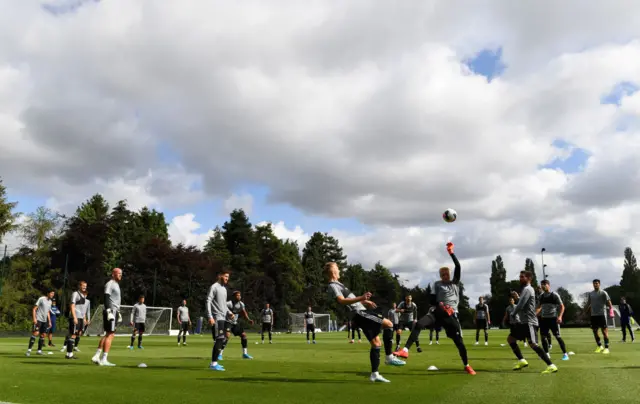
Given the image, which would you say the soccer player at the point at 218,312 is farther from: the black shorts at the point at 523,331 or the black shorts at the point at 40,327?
the black shorts at the point at 40,327

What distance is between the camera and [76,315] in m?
16.4

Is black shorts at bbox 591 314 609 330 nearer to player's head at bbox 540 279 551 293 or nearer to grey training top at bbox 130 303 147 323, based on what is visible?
player's head at bbox 540 279 551 293

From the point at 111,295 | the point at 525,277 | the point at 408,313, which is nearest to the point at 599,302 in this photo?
the point at 408,313

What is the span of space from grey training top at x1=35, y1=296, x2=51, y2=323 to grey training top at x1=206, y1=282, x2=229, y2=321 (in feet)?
28.1

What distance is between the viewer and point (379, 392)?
8359 mm

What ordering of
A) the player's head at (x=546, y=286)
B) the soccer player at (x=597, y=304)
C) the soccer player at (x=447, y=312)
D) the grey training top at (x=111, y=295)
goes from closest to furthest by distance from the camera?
the soccer player at (x=447, y=312)
the grey training top at (x=111, y=295)
the player's head at (x=546, y=286)
the soccer player at (x=597, y=304)

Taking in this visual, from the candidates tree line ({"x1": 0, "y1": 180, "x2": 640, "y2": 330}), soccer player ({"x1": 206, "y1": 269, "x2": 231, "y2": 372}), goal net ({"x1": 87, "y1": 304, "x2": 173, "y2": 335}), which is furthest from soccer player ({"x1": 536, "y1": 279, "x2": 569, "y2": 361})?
tree line ({"x1": 0, "y1": 180, "x2": 640, "y2": 330})

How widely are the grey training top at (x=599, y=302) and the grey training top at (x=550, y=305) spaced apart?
388 centimetres

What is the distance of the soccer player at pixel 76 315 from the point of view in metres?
15.3

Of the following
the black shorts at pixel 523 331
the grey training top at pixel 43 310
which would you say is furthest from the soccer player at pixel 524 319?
the grey training top at pixel 43 310

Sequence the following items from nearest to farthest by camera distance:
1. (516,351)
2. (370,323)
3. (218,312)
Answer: (370,323) < (516,351) < (218,312)

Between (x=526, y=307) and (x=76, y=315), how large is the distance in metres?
12.7

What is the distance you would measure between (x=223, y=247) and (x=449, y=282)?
277ft

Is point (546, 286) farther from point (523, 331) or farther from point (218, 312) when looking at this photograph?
point (218, 312)
